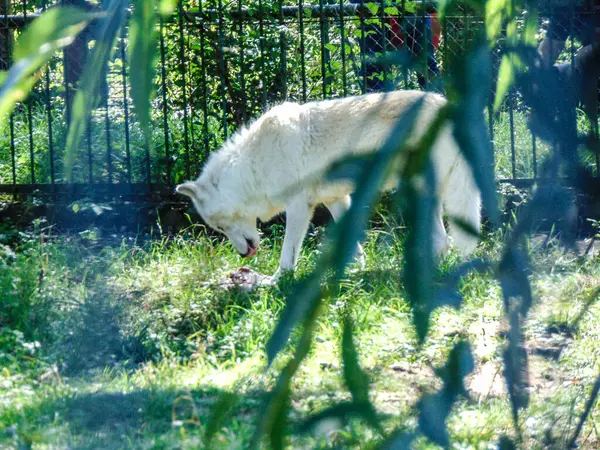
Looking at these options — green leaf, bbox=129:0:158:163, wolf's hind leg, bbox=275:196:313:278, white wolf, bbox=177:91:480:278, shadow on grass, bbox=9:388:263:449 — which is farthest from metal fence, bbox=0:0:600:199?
green leaf, bbox=129:0:158:163

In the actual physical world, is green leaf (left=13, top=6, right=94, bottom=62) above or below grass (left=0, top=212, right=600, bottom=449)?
above

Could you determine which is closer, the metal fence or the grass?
the grass

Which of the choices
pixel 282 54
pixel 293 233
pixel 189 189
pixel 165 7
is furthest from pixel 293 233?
pixel 165 7

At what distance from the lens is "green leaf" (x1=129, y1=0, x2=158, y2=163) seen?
3.83 ft

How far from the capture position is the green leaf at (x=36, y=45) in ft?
3.72

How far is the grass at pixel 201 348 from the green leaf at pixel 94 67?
974mm

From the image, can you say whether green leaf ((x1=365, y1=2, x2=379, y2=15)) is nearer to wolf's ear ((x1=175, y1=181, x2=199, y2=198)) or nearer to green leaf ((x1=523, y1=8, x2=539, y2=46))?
wolf's ear ((x1=175, y1=181, x2=199, y2=198))

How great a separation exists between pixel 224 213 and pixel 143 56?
18.5 ft

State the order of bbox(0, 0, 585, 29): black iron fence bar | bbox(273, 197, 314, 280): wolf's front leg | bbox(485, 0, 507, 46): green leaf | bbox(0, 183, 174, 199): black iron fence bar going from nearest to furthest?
bbox(485, 0, 507, 46): green leaf
bbox(273, 197, 314, 280): wolf's front leg
bbox(0, 0, 585, 29): black iron fence bar
bbox(0, 183, 174, 199): black iron fence bar

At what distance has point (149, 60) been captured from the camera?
4.04ft

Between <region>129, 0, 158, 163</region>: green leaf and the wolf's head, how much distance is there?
5.45 m

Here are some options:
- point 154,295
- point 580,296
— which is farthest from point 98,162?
point 580,296

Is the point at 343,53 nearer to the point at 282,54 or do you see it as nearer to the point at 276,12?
the point at 282,54

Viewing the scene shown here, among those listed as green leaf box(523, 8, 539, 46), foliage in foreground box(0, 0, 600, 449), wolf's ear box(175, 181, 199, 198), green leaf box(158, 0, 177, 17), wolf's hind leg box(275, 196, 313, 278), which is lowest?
wolf's hind leg box(275, 196, 313, 278)
